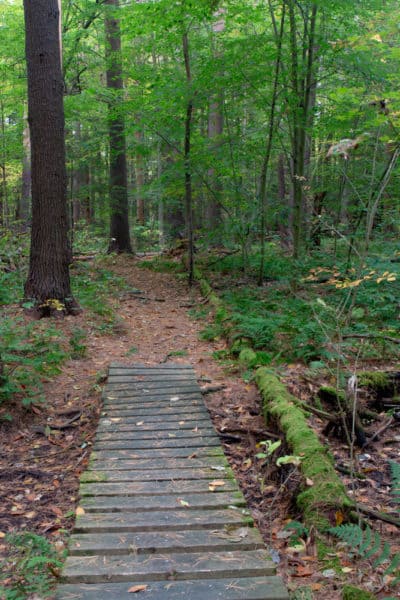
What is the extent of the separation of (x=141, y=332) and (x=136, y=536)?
607 cm

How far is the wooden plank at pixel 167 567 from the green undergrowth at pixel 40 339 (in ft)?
8.66

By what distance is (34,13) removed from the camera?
820 cm

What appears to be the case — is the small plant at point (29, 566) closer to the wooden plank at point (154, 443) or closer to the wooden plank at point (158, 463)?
the wooden plank at point (158, 463)

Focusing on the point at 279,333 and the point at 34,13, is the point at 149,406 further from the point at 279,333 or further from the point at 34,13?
the point at 34,13

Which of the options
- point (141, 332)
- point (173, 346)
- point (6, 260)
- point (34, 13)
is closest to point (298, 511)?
point (173, 346)

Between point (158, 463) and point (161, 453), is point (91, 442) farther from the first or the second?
point (158, 463)

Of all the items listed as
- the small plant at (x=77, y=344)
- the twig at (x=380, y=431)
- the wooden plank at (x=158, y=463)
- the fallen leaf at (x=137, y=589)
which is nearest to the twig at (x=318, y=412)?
the twig at (x=380, y=431)

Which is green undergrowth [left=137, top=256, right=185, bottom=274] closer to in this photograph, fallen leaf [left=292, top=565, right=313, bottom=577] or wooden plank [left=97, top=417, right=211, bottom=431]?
wooden plank [left=97, top=417, right=211, bottom=431]

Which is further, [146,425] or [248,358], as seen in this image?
[248,358]

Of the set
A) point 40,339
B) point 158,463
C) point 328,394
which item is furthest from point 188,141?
point 158,463

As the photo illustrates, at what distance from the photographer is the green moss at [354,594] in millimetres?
2465

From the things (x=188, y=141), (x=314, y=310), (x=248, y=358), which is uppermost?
(x=188, y=141)

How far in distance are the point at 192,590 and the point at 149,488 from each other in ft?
3.89

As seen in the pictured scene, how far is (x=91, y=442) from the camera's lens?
16.1 ft
